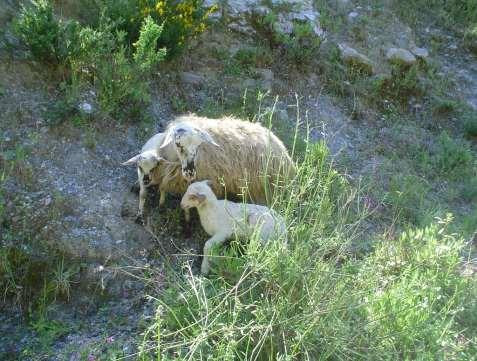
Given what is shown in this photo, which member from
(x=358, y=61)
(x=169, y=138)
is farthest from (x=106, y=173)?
(x=358, y=61)

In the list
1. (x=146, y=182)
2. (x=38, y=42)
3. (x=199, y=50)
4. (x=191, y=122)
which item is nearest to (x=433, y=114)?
(x=199, y=50)

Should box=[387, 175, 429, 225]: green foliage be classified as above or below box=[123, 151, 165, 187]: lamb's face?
below

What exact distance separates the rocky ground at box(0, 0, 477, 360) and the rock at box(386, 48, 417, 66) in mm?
1111

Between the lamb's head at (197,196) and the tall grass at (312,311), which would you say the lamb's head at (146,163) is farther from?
the tall grass at (312,311)

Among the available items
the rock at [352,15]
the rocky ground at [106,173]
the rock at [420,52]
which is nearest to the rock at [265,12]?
the rocky ground at [106,173]

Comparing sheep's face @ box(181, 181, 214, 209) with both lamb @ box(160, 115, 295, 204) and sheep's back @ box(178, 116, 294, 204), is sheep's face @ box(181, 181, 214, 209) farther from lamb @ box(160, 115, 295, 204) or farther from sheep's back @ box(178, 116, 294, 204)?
sheep's back @ box(178, 116, 294, 204)

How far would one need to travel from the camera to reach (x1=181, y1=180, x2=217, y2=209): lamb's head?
3.69 m

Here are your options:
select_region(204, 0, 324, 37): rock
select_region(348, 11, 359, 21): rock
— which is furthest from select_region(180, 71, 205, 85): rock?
select_region(348, 11, 359, 21): rock

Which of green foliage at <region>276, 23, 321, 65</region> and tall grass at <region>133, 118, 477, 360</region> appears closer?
tall grass at <region>133, 118, 477, 360</region>

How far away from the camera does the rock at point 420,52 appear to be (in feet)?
25.6

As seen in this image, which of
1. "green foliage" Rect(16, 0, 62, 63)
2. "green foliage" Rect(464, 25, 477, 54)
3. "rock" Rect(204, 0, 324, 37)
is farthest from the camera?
"green foliage" Rect(464, 25, 477, 54)

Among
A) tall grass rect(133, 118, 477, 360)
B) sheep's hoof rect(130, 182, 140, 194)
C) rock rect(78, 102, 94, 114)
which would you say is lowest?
sheep's hoof rect(130, 182, 140, 194)

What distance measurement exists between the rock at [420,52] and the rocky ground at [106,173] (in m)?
1.61

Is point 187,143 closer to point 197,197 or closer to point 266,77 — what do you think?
point 197,197
